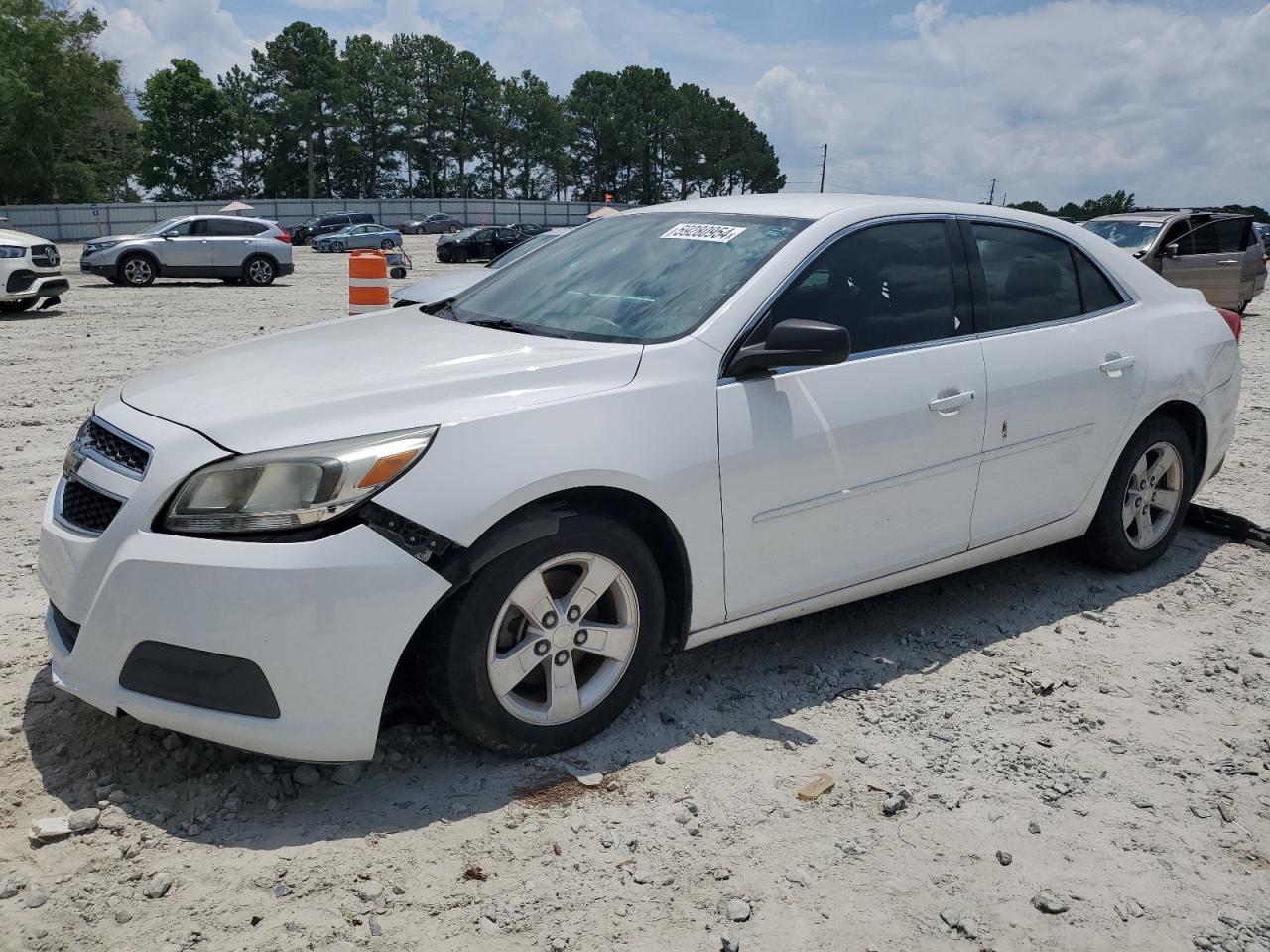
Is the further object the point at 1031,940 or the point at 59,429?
the point at 59,429

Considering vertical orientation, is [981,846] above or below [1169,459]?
below

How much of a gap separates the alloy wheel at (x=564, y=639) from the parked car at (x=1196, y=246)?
1362 centimetres

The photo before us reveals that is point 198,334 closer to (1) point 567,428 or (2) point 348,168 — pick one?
(1) point 567,428

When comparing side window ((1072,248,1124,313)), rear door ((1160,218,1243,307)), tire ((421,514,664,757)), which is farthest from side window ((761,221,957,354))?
rear door ((1160,218,1243,307))

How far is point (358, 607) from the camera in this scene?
265 centimetres

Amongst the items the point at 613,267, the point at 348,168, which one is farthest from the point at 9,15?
the point at 613,267

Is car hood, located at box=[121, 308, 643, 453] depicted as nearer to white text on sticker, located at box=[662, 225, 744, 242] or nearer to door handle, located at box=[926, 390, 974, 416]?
white text on sticker, located at box=[662, 225, 744, 242]

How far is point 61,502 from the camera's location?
10.1 feet

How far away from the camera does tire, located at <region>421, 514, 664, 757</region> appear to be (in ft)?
9.34

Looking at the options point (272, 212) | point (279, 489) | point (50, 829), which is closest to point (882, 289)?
point (279, 489)

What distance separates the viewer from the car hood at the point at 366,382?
2.83 metres

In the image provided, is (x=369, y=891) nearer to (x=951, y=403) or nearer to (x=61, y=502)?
(x=61, y=502)

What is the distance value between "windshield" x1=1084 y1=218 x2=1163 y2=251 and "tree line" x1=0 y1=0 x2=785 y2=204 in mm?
61703

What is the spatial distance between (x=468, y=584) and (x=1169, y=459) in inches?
139
